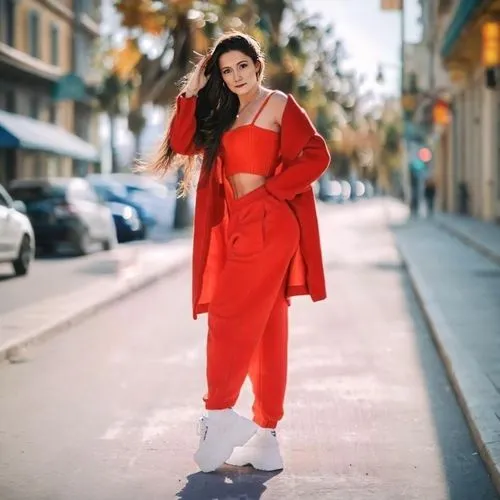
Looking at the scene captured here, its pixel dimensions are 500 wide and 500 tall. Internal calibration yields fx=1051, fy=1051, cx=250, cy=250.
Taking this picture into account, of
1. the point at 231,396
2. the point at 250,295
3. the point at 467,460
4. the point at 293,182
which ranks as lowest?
the point at 467,460

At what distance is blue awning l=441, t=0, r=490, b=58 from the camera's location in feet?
66.3

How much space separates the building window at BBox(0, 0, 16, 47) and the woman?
28084mm

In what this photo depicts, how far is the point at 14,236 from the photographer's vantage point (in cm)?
1455

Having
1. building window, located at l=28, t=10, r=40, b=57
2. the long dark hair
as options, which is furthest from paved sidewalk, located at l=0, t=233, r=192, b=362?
building window, located at l=28, t=10, r=40, b=57

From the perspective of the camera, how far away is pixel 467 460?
4.81 meters

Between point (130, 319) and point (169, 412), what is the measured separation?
450cm

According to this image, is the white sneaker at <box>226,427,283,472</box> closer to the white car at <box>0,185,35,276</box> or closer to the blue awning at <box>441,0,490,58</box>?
the white car at <box>0,185,35,276</box>

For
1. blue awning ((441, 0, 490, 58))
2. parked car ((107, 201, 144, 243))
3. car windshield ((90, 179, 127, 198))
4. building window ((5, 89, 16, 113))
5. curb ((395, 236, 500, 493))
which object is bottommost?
curb ((395, 236, 500, 493))

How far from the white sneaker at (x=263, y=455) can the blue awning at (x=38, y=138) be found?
25595mm

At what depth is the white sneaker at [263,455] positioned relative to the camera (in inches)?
180

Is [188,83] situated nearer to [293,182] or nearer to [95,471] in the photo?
[293,182]

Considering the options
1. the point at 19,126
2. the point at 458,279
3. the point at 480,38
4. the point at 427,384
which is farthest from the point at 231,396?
the point at 19,126

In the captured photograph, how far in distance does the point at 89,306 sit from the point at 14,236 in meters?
4.46

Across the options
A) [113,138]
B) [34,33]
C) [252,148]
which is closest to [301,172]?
[252,148]
